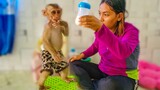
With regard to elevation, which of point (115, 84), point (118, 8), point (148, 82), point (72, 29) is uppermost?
point (118, 8)

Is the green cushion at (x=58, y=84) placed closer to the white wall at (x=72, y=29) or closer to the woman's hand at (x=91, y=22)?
the white wall at (x=72, y=29)

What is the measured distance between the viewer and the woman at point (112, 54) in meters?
0.61

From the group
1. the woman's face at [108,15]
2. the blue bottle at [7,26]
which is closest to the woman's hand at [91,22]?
the woman's face at [108,15]

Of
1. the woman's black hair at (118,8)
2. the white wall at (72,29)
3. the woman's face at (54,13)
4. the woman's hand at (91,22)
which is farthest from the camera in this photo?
the white wall at (72,29)

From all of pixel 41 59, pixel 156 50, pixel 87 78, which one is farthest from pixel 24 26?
pixel 156 50

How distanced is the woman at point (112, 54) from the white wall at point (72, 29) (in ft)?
0.61

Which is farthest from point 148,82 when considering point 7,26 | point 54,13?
point 7,26

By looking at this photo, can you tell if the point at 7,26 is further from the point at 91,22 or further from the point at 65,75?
the point at 91,22

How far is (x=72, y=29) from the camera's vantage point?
1.11 metres

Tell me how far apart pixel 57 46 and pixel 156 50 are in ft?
1.99

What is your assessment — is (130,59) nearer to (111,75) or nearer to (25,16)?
(111,75)

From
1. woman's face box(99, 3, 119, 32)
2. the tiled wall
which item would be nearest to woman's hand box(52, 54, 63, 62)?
the tiled wall

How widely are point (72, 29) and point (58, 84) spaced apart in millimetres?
274

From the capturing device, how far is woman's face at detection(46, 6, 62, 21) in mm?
871
